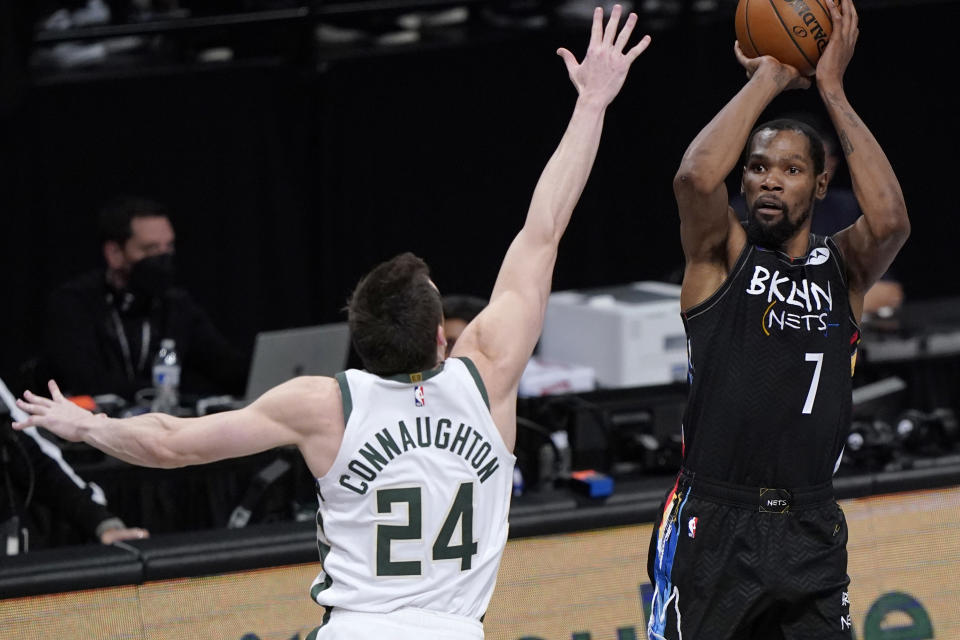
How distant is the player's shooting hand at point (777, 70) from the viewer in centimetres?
398

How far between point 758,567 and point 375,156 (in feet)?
19.2

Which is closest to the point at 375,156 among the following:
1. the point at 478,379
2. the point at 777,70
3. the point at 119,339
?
the point at 119,339

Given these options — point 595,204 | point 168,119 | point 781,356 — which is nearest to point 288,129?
point 168,119

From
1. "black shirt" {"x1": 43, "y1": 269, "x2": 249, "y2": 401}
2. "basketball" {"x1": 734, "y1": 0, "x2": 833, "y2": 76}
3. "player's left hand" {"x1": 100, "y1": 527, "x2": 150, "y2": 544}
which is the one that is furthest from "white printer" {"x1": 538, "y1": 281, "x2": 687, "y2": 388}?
"basketball" {"x1": 734, "y1": 0, "x2": 833, "y2": 76}

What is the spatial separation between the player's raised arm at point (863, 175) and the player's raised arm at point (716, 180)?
0.12 meters

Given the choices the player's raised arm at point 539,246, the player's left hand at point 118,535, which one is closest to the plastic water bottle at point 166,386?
the player's left hand at point 118,535

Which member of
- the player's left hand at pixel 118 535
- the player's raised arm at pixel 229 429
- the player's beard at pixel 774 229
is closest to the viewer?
the player's raised arm at pixel 229 429

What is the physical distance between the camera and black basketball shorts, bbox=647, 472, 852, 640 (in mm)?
3879

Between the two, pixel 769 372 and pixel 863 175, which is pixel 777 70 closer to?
pixel 863 175

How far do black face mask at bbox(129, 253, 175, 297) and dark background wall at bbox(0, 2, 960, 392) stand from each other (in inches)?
63.2

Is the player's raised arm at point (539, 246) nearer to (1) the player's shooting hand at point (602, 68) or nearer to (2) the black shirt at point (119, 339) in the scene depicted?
(1) the player's shooting hand at point (602, 68)

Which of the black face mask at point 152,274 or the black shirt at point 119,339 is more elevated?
the black face mask at point 152,274

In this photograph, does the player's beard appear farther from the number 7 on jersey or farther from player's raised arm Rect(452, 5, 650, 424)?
player's raised arm Rect(452, 5, 650, 424)

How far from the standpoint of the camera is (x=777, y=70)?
398 centimetres
